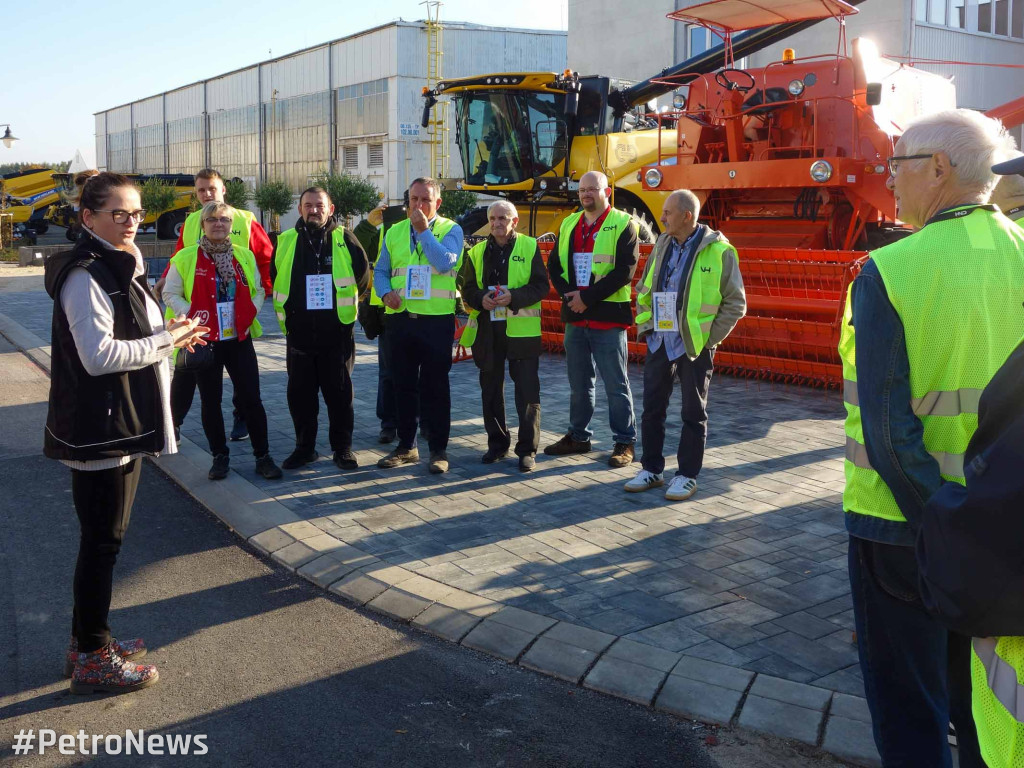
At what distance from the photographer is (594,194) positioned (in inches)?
286

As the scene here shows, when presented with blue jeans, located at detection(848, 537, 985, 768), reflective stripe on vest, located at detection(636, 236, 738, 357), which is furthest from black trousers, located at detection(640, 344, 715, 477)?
blue jeans, located at detection(848, 537, 985, 768)

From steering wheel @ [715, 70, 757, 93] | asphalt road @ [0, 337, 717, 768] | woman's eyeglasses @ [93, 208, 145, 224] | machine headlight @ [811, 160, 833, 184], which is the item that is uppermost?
steering wheel @ [715, 70, 757, 93]

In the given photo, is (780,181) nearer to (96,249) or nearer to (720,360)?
(720,360)

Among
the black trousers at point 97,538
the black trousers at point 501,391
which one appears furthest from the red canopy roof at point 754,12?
the black trousers at point 97,538

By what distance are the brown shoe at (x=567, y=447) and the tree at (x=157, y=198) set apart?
34.5 meters

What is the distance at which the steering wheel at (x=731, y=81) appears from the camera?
13742 mm

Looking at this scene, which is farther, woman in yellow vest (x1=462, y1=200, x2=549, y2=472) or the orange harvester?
the orange harvester

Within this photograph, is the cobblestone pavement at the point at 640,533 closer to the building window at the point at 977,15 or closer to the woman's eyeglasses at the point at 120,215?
the woman's eyeglasses at the point at 120,215

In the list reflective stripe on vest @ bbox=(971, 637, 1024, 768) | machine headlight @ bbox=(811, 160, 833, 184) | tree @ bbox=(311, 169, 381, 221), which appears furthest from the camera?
tree @ bbox=(311, 169, 381, 221)

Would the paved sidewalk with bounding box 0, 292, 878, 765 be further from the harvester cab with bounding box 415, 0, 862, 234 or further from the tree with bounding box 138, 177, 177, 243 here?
the tree with bounding box 138, 177, 177, 243

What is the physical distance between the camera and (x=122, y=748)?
3570 mm

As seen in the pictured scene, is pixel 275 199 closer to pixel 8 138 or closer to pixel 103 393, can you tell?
pixel 8 138

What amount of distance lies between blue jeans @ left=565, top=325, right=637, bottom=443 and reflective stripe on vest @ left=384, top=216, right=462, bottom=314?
37.4 inches

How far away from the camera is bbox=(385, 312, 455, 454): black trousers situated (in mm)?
7082
